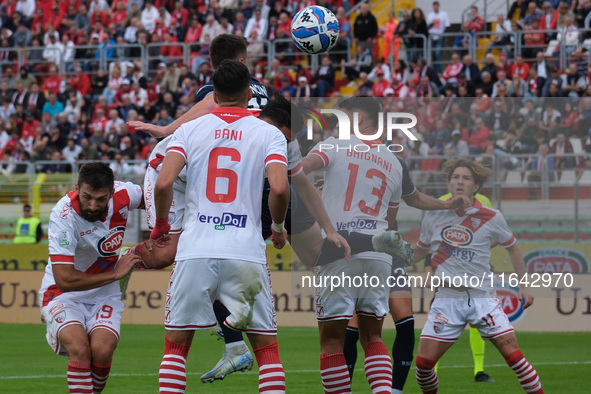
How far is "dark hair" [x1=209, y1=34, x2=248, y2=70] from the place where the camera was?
793cm

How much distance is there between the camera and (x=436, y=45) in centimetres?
2397

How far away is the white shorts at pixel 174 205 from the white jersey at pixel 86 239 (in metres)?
0.13

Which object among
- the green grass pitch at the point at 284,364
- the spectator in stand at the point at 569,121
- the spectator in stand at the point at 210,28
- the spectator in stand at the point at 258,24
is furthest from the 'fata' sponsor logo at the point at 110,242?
the spectator in stand at the point at 210,28

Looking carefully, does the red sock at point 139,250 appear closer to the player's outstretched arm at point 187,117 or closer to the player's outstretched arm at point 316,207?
the player's outstretched arm at point 187,117

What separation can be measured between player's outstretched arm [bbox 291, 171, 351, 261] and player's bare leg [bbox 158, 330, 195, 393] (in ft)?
4.33

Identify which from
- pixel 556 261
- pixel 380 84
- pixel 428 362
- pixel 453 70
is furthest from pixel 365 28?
pixel 428 362

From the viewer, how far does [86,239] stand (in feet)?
25.9

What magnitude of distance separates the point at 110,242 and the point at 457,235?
3164 millimetres

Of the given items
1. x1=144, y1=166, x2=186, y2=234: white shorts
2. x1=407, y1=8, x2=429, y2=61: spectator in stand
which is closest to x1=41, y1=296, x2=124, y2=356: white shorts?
x1=144, y1=166, x2=186, y2=234: white shorts

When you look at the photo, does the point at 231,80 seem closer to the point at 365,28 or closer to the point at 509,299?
the point at 509,299

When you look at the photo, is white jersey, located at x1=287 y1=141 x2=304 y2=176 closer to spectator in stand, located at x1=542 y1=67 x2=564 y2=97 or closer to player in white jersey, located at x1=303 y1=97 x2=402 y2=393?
player in white jersey, located at x1=303 y1=97 x2=402 y2=393

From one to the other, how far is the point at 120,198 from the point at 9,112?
20044mm

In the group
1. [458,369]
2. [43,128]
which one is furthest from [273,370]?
[43,128]

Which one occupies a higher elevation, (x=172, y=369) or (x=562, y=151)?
(x=172, y=369)
